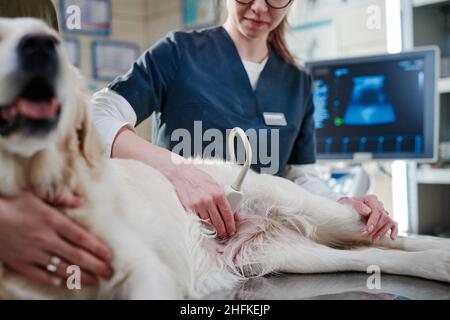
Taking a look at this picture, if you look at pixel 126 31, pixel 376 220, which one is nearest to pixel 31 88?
pixel 126 31

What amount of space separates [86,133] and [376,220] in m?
0.59

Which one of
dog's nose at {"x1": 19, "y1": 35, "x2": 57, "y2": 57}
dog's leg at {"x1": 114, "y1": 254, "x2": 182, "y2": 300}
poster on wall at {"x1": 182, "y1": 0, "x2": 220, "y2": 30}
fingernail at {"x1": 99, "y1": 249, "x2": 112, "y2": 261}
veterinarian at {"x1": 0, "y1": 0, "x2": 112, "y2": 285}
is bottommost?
dog's leg at {"x1": 114, "y1": 254, "x2": 182, "y2": 300}

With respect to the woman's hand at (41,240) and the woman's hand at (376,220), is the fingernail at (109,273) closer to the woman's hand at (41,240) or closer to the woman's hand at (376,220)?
the woman's hand at (41,240)

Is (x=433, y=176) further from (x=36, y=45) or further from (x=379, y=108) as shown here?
(x=36, y=45)

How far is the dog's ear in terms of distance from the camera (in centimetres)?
61

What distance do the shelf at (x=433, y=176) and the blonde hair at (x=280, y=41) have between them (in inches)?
23.3

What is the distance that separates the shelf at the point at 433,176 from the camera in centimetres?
146

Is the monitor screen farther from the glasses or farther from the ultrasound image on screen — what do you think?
the glasses

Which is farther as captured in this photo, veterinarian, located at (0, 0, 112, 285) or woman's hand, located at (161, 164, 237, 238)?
woman's hand, located at (161, 164, 237, 238)

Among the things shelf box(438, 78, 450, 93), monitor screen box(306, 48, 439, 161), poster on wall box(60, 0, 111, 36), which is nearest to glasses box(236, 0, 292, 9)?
poster on wall box(60, 0, 111, 36)

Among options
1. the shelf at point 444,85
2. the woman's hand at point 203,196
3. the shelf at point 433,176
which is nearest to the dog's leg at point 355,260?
the woman's hand at point 203,196

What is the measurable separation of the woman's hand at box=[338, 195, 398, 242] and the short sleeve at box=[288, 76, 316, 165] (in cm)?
22

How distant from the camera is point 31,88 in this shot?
1.72ft
